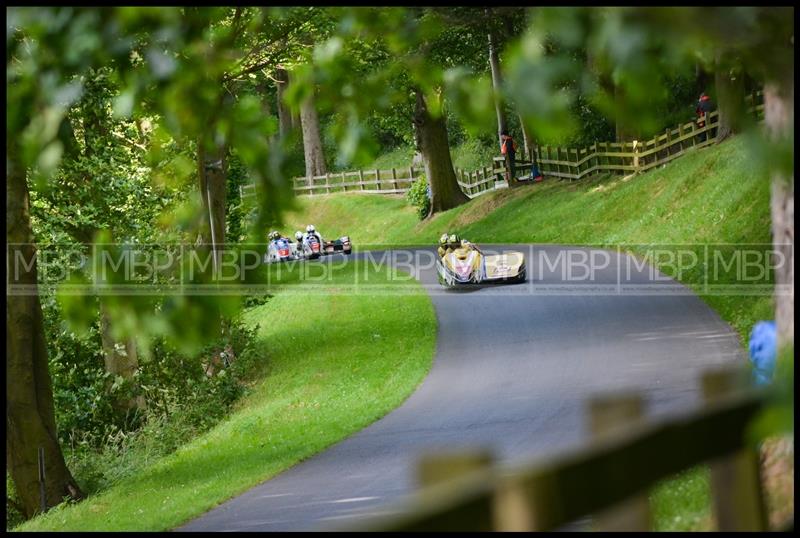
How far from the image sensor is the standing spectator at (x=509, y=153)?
154 feet

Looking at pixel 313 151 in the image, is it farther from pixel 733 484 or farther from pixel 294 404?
pixel 733 484

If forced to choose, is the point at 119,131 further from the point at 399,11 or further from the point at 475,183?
the point at 475,183

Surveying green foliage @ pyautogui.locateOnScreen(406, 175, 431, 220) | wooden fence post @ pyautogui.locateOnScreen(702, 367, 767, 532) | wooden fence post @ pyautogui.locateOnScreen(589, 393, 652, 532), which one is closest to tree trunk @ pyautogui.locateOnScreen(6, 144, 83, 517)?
wooden fence post @ pyautogui.locateOnScreen(702, 367, 767, 532)

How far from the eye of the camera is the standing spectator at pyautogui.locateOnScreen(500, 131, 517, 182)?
46.9 metres

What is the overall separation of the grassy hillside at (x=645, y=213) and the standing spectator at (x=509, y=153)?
2.46ft

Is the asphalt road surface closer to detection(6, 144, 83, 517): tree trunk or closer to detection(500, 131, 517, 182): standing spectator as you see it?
detection(6, 144, 83, 517): tree trunk

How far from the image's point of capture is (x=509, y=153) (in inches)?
1864

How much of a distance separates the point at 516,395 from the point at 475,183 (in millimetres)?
35568

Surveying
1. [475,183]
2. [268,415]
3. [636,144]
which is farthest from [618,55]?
[475,183]

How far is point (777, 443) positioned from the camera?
8180mm

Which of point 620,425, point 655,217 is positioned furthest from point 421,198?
point 620,425

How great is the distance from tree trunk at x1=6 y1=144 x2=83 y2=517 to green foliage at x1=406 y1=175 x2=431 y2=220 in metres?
34.3

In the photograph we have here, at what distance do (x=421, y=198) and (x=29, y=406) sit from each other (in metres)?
36.2

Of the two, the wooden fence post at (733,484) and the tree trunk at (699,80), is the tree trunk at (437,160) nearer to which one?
the tree trunk at (699,80)
